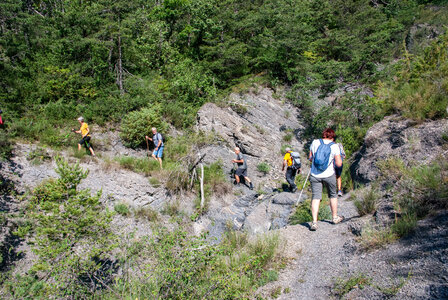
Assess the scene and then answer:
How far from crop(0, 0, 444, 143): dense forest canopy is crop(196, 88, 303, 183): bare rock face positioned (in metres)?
1.19

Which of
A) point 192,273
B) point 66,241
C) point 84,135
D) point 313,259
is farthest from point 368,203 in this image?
point 84,135

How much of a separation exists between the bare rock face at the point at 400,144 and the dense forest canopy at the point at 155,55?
562 cm

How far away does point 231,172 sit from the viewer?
37.6 feet

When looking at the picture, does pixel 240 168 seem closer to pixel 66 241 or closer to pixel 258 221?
pixel 258 221

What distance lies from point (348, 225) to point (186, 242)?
337 centimetres

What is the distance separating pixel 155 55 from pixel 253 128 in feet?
24.6

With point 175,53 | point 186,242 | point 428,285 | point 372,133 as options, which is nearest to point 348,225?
point 428,285

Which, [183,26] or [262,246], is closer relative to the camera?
[262,246]

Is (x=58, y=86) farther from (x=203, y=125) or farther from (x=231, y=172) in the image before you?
(x=231, y=172)

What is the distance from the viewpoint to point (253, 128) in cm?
1359

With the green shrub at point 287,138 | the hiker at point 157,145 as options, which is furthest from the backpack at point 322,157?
the green shrub at point 287,138

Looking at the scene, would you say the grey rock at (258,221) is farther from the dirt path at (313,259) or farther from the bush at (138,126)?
the bush at (138,126)

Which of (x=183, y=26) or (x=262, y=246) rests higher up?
(x=183, y=26)

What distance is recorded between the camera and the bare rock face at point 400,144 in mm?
6801
